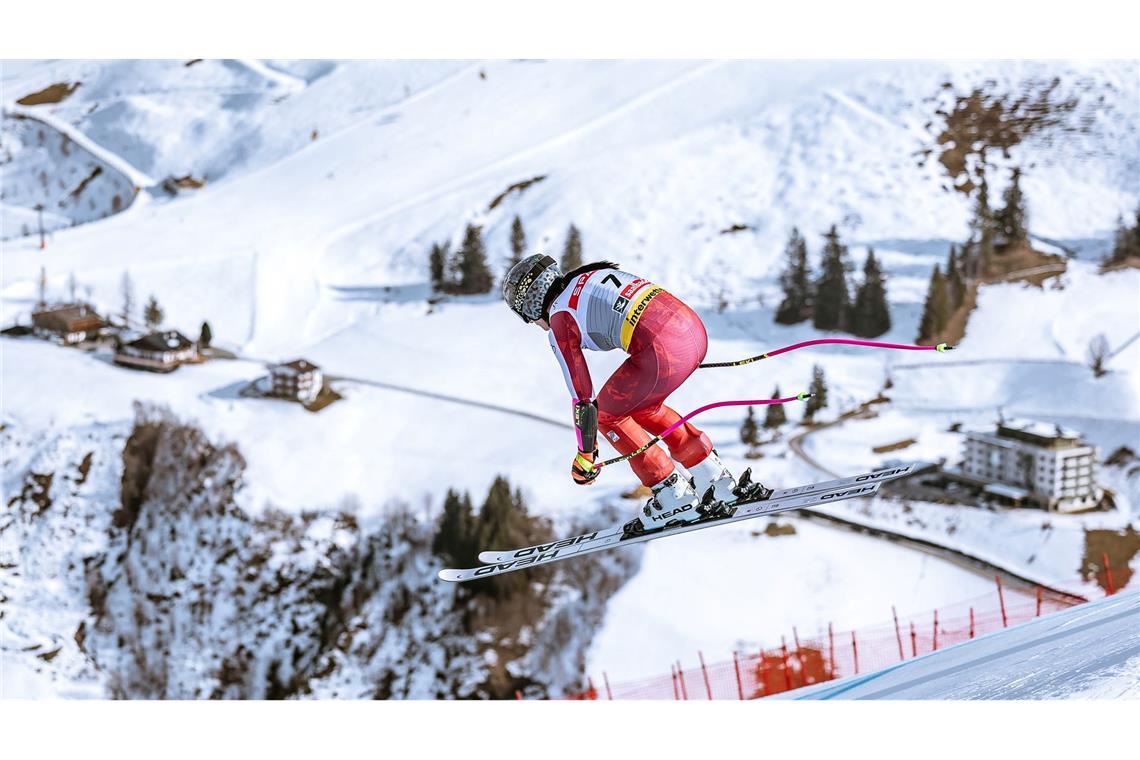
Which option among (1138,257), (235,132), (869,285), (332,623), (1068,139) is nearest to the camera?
(332,623)

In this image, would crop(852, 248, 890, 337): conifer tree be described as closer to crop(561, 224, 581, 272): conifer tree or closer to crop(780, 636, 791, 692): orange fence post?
crop(561, 224, 581, 272): conifer tree

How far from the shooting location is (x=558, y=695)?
35719 mm

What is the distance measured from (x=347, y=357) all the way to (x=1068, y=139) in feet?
95.9

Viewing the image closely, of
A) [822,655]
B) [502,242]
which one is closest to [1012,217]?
[502,242]

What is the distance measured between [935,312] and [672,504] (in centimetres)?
3617

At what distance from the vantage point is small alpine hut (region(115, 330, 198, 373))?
43.1 metres

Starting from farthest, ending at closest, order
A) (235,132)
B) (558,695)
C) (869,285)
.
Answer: (235,132), (869,285), (558,695)

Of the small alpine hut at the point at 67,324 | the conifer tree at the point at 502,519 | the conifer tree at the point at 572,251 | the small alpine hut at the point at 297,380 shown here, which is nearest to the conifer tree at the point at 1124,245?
the conifer tree at the point at 572,251

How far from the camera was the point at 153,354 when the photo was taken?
43156 mm

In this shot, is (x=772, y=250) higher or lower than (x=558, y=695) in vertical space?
higher

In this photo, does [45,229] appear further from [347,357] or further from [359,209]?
[347,357]

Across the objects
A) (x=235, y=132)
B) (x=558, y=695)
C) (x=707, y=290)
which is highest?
(x=235, y=132)

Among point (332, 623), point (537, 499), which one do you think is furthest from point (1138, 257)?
point (332, 623)

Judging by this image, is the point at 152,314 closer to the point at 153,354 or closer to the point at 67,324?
the point at 67,324
